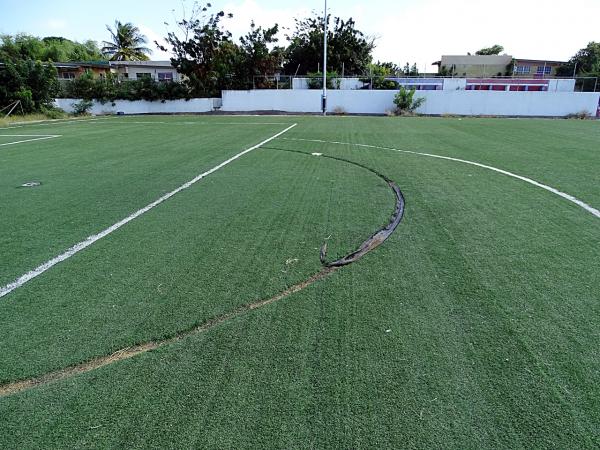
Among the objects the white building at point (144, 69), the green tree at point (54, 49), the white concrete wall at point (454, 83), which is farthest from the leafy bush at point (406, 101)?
the green tree at point (54, 49)

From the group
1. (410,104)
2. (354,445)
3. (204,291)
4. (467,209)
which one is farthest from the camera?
(410,104)

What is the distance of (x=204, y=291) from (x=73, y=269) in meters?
1.42

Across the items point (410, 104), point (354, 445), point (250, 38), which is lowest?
point (354, 445)

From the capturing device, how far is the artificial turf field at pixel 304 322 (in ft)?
6.75

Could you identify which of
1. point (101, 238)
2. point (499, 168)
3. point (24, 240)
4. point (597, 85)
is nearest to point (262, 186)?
point (101, 238)

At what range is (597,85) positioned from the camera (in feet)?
102

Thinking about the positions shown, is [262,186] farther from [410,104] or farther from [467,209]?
[410,104]

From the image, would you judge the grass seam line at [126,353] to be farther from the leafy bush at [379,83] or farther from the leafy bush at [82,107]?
the leafy bush at [82,107]

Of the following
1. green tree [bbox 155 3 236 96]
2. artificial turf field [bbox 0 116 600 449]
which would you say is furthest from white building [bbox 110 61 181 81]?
artificial turf field [bbox 0 116 600 449]

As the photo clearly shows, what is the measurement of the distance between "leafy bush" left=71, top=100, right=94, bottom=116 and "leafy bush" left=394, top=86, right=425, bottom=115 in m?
22.7

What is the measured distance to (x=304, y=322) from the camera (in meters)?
2.94

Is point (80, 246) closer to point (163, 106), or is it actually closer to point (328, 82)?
point (328, 82)

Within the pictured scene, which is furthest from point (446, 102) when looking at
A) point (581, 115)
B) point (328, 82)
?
point (328, 82)

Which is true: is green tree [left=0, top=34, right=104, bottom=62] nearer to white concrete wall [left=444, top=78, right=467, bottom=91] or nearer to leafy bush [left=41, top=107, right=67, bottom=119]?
leafy bush [left=41, top=107, right=67, bottom=119]
